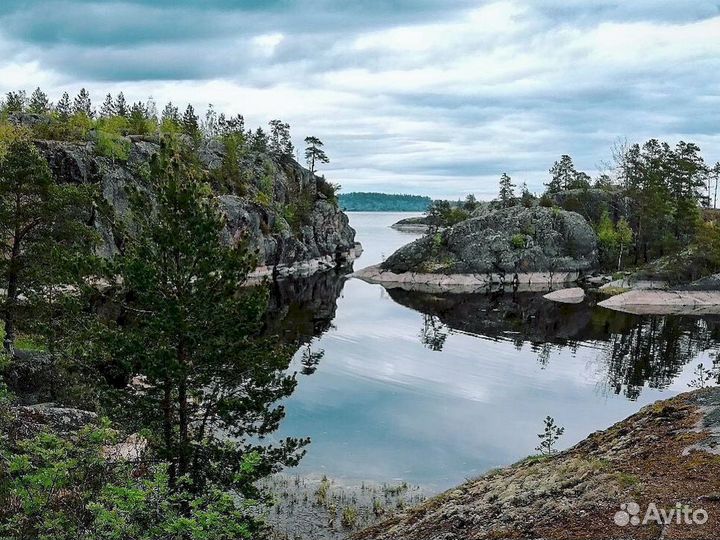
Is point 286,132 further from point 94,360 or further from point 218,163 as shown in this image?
point 94,360

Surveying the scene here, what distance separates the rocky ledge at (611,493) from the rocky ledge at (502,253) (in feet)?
238

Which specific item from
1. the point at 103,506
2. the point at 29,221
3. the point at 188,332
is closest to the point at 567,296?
the point at 29,221

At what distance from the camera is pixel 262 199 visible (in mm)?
100000

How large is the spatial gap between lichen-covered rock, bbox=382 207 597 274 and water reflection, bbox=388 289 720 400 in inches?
479

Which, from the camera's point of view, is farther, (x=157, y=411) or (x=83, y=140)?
(x=83, y=140)

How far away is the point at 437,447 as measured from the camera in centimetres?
2752

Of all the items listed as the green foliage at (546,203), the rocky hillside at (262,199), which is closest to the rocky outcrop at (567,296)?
the green foliage at (546,203)

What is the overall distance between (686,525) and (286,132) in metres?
155

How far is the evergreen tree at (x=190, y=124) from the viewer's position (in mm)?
106950

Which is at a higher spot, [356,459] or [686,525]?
[686,525]

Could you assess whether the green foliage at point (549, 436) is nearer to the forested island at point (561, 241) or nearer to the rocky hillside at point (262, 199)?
the rocky hillside at point (262, 199)

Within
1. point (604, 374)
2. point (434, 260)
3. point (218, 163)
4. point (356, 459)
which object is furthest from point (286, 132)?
point (356, 459)

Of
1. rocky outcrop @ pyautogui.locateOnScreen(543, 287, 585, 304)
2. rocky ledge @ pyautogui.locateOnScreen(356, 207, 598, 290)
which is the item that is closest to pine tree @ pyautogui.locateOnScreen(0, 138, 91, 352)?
rocky outcrop @ pyautogui.locateOnScreen(543, 287, 585, 304)

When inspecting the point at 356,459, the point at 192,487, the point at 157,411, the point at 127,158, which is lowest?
the point at 356,459
